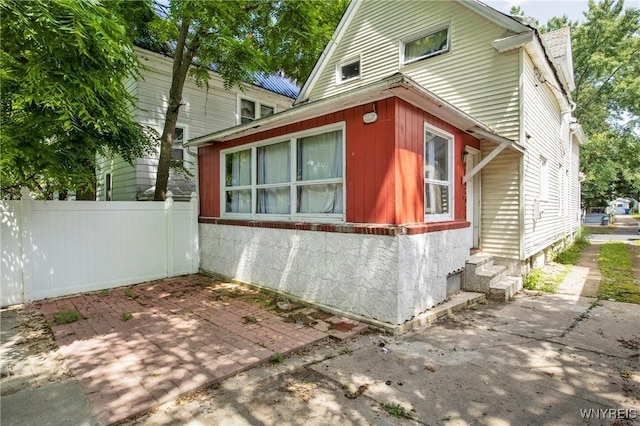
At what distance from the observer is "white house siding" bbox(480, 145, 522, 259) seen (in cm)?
688

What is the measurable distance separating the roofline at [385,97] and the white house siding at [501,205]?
1.76 feet

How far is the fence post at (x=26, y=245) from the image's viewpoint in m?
5.54

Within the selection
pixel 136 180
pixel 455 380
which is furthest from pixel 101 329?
pixel 136 180

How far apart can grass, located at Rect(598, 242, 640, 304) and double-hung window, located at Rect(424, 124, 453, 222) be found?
353cm

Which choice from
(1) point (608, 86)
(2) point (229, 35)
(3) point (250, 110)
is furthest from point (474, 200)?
(1) point (608, 86)

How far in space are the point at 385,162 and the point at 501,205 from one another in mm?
3894

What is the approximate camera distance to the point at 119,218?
6777mm

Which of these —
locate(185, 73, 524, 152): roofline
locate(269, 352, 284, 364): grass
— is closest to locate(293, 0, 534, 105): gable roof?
locate(185, 73, 524, 152): roofline

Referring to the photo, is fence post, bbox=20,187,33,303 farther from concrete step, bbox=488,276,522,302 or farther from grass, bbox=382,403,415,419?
concrete step, bbox=488,276,522,302

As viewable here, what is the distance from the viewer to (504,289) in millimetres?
5969

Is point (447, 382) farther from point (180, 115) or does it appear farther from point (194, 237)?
point (180, 115)

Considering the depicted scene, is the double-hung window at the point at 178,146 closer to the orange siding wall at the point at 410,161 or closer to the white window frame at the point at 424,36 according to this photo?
the white window frame at the point at 424,36

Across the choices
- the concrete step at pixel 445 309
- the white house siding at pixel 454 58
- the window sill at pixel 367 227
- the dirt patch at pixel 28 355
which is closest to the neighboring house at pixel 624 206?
the white house siding at pixel 454 58

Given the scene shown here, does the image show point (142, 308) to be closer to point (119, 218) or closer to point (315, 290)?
point (119, 218)
